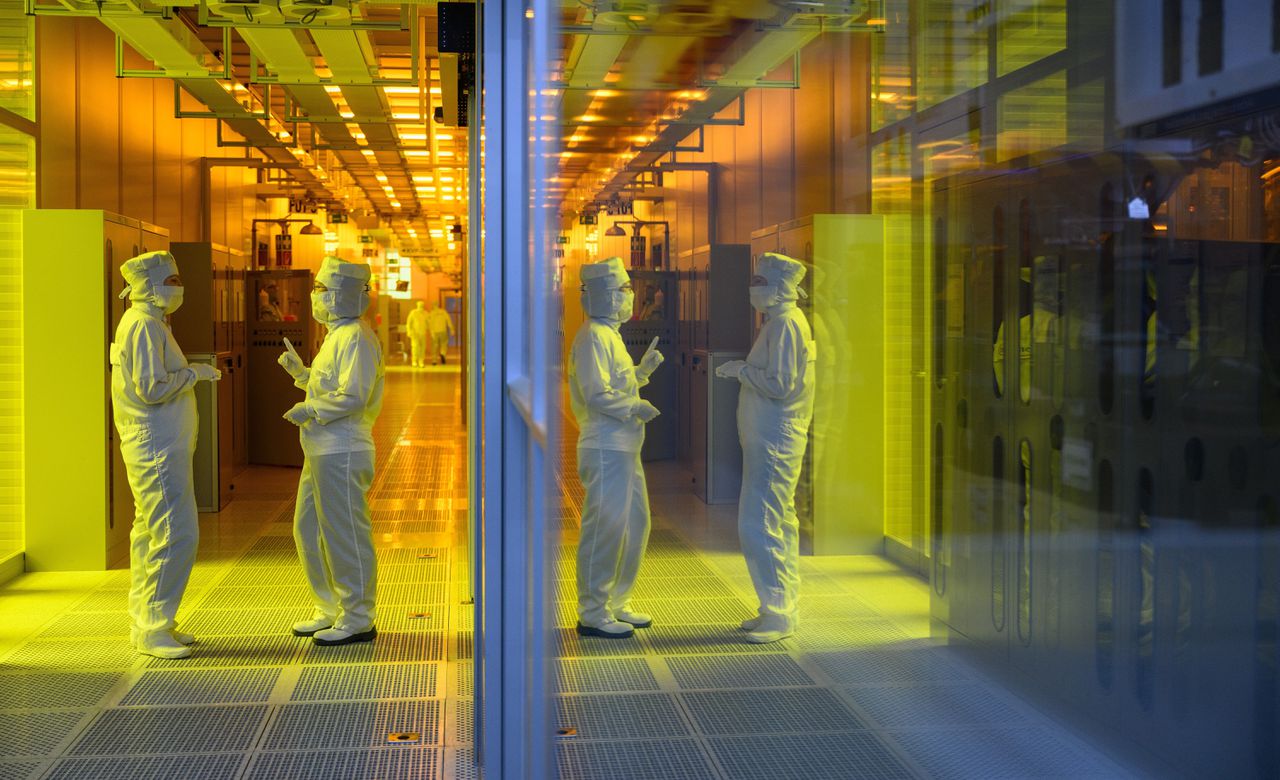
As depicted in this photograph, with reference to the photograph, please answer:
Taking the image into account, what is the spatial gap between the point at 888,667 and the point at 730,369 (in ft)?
1.04

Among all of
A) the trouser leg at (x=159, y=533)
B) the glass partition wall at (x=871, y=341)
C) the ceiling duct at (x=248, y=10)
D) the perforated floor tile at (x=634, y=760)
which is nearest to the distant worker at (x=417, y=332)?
the ceiling duct at (x=248, y=10)

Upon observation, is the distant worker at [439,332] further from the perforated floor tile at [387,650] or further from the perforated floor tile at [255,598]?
the perforated floor tile at [387,650]

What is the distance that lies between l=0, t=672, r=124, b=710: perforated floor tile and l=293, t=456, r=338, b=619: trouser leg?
0.86 metres

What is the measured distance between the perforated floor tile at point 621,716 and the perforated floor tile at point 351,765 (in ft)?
8.03

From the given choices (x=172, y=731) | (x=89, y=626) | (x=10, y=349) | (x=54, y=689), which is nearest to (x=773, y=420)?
(x=172, y=731)

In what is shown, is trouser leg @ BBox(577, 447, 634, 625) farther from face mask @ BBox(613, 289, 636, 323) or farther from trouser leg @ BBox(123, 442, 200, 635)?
trouser leg @ BBox(123, 442, 200, 635)

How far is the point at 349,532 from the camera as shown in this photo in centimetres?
517

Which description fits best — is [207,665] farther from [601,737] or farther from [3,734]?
[601,737]

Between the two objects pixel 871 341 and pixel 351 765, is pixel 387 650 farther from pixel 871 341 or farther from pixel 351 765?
pixel 871 341

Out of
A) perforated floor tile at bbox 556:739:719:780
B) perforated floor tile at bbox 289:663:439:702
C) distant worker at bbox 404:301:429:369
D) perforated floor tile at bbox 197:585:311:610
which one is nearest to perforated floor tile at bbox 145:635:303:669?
perforated floor tile at bbox 289:663:439:702

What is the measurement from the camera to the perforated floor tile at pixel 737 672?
1144mm

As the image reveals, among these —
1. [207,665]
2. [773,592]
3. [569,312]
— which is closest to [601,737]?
[773,592]

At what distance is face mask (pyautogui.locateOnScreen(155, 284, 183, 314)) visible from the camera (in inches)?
200

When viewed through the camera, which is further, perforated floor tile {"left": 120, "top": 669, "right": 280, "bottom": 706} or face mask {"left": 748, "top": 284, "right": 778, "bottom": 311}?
perforated floor tile {"left": 120, "top": 669, "right": 280, "bottom": 706}
